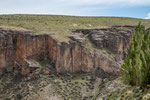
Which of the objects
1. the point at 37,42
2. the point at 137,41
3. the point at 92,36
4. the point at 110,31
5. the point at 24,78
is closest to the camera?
the point at 137,41

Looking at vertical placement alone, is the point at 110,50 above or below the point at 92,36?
below

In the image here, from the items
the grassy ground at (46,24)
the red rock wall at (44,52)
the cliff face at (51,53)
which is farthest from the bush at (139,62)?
A: the grassy ground at (46,24)

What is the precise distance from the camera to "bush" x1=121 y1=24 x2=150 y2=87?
46.8 feet

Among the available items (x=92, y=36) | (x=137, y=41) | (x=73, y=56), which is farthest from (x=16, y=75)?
(x=137, y=41)

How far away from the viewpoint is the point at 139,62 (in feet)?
47.1

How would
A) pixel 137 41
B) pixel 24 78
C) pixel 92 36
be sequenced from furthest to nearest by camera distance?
pixel 92 36
pixel 24 78
pixel 137 41

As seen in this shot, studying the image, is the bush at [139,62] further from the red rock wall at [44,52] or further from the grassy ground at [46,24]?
the grassy ground at [46,24]

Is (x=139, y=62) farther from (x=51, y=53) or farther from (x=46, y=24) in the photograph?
(x=46, y=24)

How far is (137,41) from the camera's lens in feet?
50.4

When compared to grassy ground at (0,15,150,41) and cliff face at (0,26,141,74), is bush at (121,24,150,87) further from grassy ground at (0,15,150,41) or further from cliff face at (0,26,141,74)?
grassy ground at (0,15,150,41)

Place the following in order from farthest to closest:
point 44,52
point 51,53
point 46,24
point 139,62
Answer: point 46,24
point 44,52
point 51,53
point 139,62

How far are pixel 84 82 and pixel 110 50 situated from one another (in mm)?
12058

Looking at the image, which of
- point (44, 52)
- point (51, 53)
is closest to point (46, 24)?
point (44, 52)

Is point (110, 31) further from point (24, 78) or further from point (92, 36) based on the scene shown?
point (24, 78)
